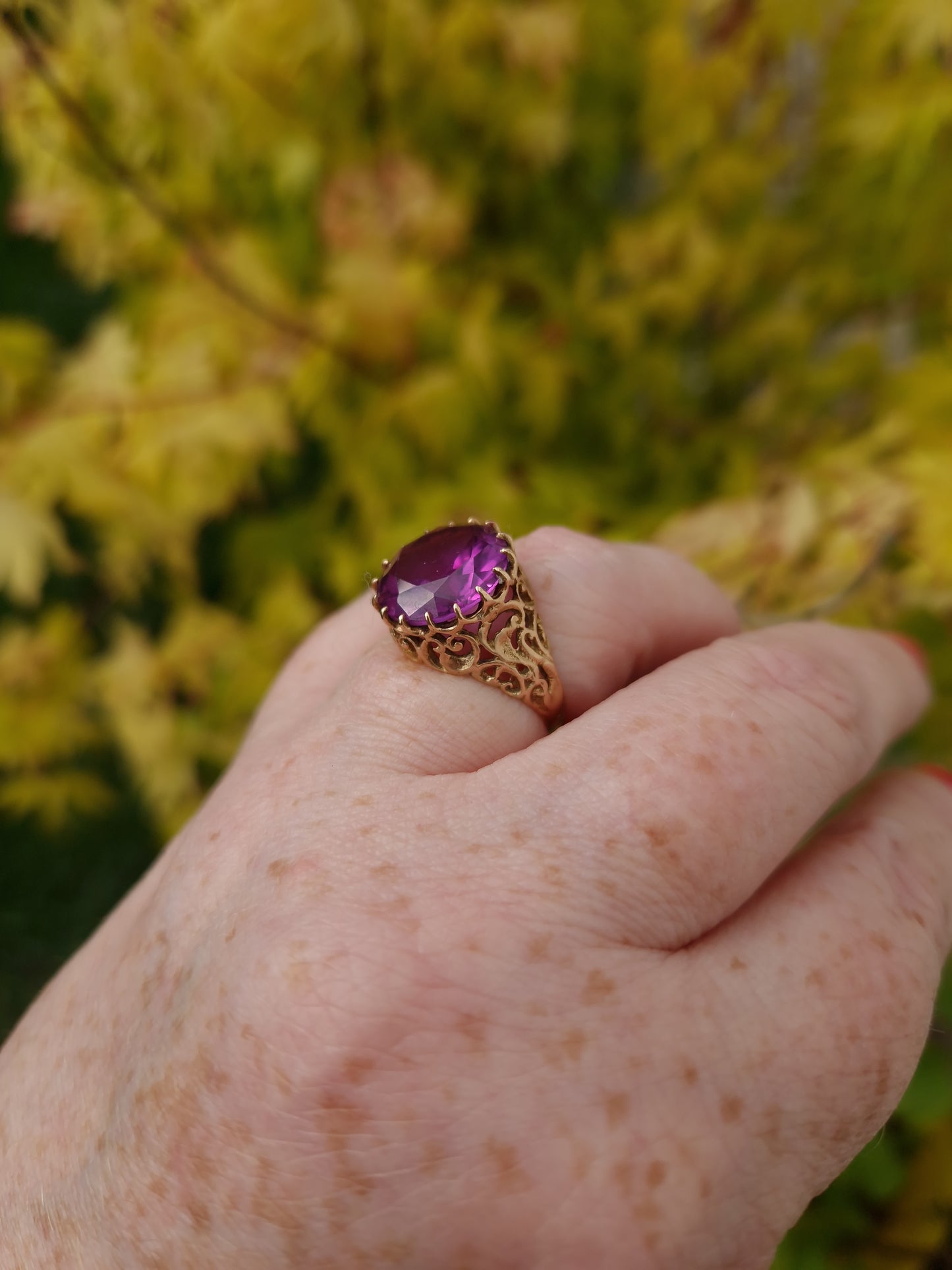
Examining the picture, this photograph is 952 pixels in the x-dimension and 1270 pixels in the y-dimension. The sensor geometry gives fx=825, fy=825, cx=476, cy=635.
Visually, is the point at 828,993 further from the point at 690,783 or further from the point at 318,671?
the point at 318,671

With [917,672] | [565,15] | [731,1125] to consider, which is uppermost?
[565,15]

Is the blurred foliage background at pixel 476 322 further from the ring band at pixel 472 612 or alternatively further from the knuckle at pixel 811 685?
the ring band at pixel 472 612

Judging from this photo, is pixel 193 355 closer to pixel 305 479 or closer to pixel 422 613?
pixel 422 613

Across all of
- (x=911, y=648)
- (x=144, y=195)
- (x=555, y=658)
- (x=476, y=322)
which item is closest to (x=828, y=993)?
(x=555, y=658)

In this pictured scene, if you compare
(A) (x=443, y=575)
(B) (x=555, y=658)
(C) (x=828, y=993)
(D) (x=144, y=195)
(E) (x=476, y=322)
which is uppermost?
(D) (x=144, y=195)

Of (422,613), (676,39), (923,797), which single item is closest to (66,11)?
(676,39)

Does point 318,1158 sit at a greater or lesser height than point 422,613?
lesser

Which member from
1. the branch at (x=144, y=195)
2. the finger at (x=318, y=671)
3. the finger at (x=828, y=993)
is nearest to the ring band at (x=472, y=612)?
the finger at (x=318, y=671)
